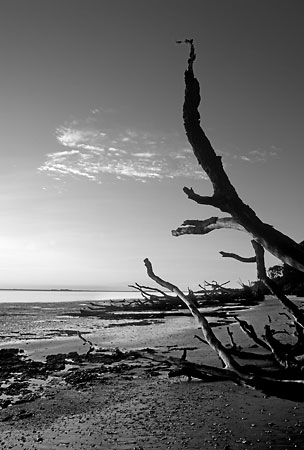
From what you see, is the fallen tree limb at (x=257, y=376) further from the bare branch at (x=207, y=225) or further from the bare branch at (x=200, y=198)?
the bare branch at (x=200, y=198)

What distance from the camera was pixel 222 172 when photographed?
4.00 metres

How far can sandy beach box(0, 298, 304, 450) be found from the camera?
916 centimetres

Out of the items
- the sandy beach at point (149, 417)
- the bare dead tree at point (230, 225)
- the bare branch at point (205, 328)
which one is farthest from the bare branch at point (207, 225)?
the sandy beach at point (149, 417)

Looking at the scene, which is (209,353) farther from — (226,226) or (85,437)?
(226,226)

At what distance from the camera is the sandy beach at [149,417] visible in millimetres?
9164

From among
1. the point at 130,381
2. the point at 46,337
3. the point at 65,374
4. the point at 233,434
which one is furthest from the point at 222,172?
the point at 46,337

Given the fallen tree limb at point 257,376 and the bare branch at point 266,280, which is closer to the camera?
the fallen tree limb at point 257,376

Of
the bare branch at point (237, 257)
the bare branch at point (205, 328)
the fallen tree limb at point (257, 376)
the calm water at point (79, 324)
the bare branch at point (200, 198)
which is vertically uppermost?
the bare branch at point (200, 198)

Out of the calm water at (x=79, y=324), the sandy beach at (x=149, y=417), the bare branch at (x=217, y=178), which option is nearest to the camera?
the bare branch at (x=217, y=178)

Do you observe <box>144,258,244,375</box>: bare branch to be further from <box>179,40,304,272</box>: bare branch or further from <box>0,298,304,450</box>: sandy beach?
<box>0,298,304,450</box>: sandy beach

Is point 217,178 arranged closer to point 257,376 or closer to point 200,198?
point 200,198

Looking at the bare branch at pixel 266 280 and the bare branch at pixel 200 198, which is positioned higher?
the bare branch at pixel 200 198

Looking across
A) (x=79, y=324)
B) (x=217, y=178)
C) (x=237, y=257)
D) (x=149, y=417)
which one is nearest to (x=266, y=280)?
(x=237, y=257)

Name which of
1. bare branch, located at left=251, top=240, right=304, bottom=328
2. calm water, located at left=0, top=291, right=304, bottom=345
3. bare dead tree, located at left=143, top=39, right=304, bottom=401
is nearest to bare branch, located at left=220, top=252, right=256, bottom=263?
bare branch, located at left=251, top=240, right=304, bottom=328
